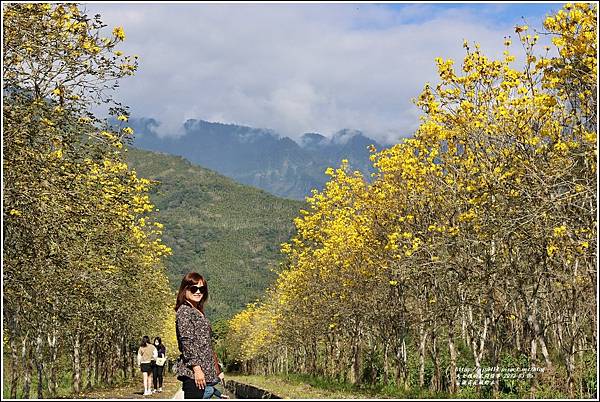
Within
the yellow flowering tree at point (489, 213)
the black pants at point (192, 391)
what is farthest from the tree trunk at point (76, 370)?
the black pants at point (192, 391)

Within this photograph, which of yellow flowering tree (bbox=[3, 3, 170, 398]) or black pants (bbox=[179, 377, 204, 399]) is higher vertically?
yellow flowering tree (bbox=[3, 3, 170, 398])

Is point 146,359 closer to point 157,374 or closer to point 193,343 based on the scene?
point 157,374

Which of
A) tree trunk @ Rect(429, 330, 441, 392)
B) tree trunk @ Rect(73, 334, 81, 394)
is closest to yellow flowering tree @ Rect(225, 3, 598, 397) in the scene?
tree trunk @ Rect(429, 330, 441, 392)

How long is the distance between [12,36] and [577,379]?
52.4ft

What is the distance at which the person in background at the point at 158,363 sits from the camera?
26.9 metres

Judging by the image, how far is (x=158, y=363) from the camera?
27.4 meters

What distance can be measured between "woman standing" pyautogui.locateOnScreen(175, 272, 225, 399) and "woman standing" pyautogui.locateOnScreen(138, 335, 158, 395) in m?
17.2

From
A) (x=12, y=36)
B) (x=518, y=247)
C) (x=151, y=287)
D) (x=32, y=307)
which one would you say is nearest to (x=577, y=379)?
(x=518, y=247)

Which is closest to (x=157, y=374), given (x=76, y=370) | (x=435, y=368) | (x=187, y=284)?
(x=76, y=370)

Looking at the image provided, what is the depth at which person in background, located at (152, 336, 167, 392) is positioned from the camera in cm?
2686

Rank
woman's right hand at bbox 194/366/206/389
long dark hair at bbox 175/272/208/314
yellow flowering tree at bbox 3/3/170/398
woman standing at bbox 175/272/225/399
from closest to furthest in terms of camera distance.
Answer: woman's right hand at bbox 194/366/206/389 → woman standing at bbox 175/272/225/399 → long dark hair at bbox 175/272/208/314 → yellow flowering tree at bbox 3/3/170/398

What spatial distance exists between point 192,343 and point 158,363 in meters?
18.9

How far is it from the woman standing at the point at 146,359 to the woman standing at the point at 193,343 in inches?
678

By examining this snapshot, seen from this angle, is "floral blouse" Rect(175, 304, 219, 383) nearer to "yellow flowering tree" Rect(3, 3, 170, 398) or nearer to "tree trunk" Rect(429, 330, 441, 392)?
"yellow flowering tree" Rect(3, 3, 170, 398)
